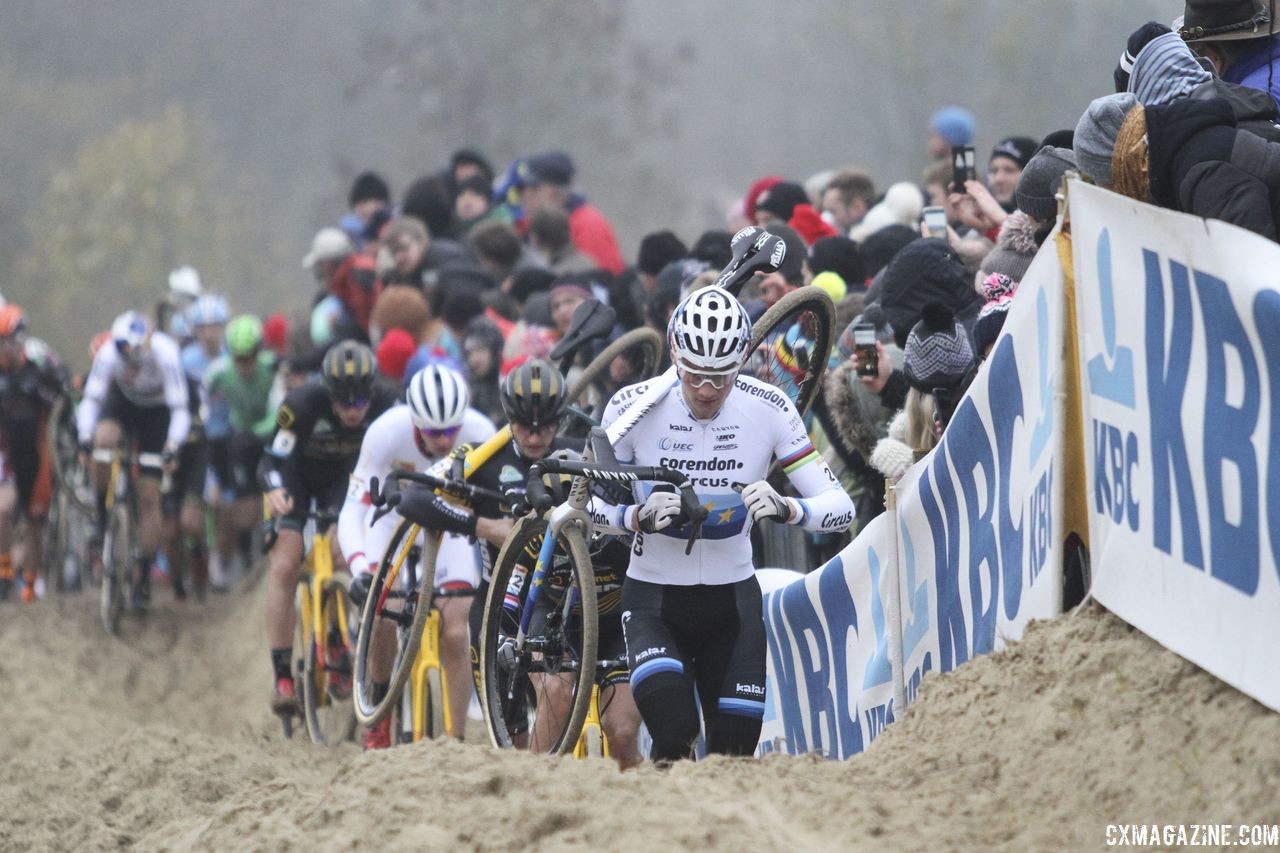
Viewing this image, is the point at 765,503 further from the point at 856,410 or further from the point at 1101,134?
the point at 1101,134

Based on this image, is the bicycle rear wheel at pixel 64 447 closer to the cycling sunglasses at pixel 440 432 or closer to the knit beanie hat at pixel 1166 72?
the cycling sunglasses at pixel 440 432

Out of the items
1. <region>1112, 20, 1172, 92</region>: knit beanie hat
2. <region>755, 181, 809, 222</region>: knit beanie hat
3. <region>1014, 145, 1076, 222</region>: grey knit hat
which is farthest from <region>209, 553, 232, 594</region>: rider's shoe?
<region>1112, 20, 1172, 92</region>: knit beanie hat

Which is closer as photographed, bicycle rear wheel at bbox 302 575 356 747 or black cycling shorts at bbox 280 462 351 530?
bicycle rear wheel at bbox 302 575 356 747

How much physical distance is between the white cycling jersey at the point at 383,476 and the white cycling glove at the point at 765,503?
3.12m

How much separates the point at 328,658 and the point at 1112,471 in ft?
22.1

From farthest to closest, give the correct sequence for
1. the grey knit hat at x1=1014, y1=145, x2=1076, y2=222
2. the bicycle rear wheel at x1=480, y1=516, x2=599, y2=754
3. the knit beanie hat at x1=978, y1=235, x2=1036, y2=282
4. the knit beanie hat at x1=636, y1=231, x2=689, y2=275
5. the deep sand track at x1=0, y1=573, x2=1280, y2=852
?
the knit beanie hat at x1=636, y1=231, x2=689, y2=275, the bicycle rear wheel at x1=480, y1=516, x2=599, y2=754, the knit beanie hat at x1=978, y1=235, x2=1036, y2=282, the grey knit hat at x1=1014, y1=145, x2=1076, y2=222, the deep sand track at x1=0, y1=573, x2=1280, y2=852

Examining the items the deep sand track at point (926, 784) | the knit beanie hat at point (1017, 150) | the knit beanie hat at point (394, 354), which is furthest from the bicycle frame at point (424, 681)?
the knit beanie hat at point (394, 354)

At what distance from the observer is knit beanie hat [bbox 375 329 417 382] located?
13.6m

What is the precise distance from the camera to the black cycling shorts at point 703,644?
7.11 m

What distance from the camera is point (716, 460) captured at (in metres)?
7.32

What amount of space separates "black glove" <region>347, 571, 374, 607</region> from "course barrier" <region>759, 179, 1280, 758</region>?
3153mm

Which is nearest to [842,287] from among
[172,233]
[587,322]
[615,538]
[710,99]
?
[587,322]

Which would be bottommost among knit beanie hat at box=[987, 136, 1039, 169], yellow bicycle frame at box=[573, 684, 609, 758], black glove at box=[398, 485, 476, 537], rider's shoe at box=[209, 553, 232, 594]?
rider's shoe at box=[209, 553, 232, 594]

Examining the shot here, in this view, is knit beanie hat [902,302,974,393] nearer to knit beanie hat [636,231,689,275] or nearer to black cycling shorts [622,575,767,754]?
black cycling shorts [622,575,767,754]
